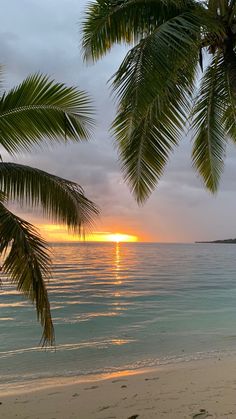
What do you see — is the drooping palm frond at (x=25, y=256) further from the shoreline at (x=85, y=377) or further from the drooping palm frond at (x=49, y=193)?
the shoreline at (x=85, y=377)

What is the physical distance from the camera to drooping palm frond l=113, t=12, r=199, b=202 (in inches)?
228

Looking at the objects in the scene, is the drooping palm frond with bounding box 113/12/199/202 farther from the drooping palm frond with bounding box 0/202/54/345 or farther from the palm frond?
the drooping palm frond with bounding box 0/202/54/345

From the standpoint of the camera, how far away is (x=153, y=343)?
1258 cm

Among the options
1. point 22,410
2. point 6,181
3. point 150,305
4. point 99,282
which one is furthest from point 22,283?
point 99,282

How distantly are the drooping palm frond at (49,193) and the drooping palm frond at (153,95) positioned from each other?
1402 millimetres

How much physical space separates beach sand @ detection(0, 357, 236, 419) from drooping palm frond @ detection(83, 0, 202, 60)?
20.5ft

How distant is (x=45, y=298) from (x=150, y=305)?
15986mm

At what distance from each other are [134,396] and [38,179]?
4.01 m

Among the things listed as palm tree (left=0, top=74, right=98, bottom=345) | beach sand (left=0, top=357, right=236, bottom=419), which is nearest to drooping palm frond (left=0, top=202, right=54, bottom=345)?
palm tree (left=0, top=74, right=98, bottom=345)

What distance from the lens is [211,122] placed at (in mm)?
8211

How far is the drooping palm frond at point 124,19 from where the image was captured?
691 centimetres

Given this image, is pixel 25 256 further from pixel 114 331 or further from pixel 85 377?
pixel 114 331

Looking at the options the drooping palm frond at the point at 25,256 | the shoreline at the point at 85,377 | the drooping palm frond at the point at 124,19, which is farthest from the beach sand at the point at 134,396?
the drooping palm frond at the point at 124,19

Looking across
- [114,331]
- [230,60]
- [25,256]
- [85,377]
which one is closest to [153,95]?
[230,60]
